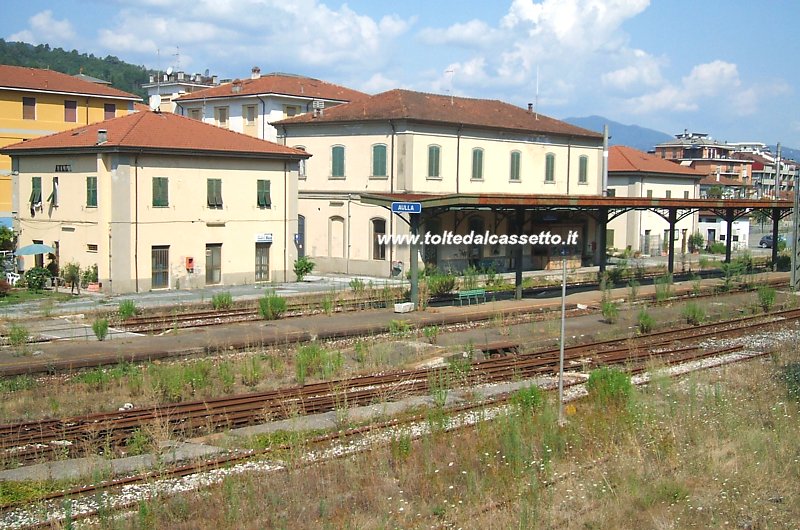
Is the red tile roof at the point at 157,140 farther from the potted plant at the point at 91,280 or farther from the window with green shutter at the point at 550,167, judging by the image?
the window with green shutter at the point at 550,167

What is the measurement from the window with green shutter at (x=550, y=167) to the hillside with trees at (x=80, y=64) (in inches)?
3193

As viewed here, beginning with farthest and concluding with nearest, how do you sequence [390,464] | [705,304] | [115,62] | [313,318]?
1. [115,62]
2. [705,304]
3. [313,318]
4. [390,464]

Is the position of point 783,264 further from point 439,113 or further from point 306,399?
point 306,399

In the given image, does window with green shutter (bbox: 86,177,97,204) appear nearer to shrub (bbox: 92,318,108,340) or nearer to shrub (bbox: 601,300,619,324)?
shrub (bbox: 92,318,108,340)

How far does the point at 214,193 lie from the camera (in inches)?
1209

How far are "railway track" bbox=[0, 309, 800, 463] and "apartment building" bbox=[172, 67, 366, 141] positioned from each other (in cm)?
3222

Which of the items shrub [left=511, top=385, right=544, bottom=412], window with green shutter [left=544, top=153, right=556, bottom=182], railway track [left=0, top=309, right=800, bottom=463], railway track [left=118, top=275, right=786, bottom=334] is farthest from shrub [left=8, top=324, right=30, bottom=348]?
window with green shutter [left=544, top=153, right=556, bottom=182]

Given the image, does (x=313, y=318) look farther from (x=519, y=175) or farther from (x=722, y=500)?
(x=519, y=175)

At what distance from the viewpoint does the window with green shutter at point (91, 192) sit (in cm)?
2870

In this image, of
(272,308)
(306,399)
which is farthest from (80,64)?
(306,399)

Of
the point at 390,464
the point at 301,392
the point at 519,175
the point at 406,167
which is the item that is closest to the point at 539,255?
the point at 519,175

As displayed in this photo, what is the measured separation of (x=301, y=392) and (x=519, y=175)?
28587 millimetres

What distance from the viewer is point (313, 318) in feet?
76.5

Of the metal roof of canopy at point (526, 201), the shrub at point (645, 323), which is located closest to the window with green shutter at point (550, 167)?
the metal roof of canopy at point (526, 201)
